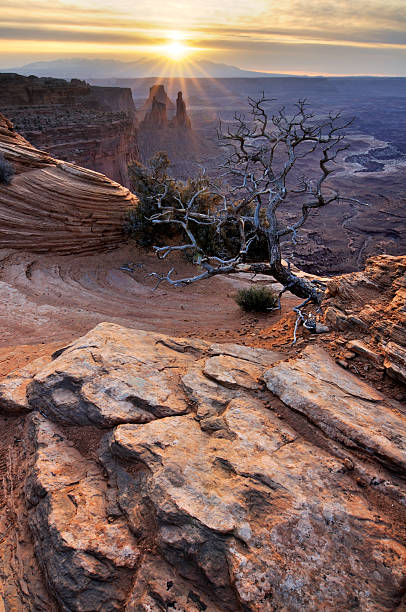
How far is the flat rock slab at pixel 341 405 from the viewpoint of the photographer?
385 centimetres

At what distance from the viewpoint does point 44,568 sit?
326 cm

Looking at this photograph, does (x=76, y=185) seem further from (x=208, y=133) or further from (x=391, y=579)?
(x=208, y=133)

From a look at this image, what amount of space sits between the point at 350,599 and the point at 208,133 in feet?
324

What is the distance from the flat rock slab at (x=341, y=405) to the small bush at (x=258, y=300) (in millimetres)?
4437

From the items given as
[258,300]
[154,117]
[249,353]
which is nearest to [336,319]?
[249,353]

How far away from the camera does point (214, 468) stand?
3686mm

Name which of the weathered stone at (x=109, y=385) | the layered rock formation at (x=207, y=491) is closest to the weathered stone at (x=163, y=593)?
the layered rock formation at (x=207, y=491)

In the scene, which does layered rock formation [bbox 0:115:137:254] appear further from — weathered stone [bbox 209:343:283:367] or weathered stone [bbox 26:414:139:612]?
weathered stone [bbox 26:414:139:612]

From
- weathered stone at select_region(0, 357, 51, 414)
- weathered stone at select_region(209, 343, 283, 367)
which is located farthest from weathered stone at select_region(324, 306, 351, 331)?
weathered stone at select_region(0, 357, 51, 414)

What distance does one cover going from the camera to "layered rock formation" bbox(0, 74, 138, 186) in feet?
106

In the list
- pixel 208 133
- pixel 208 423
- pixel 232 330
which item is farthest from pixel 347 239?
pixel 208 133

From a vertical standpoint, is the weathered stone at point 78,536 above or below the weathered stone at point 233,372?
below

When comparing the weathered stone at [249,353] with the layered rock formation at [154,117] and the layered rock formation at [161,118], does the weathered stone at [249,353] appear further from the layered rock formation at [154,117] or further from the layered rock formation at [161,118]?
the layered rock formation at [154,117]

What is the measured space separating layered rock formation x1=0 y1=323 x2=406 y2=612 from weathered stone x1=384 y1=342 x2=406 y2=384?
452mm
